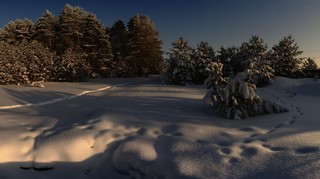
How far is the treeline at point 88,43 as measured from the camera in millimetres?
29547

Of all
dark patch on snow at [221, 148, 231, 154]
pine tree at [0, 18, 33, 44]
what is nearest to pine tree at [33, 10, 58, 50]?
pine tree at [0, 18, 33, 44]

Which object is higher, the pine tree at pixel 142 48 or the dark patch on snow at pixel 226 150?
the pine tree at pixel 142 48

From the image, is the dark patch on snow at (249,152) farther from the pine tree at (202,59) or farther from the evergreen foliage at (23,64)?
the evergreen foliage at (23,64)

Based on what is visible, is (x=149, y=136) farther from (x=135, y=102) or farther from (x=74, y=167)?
(x=135, y=102)

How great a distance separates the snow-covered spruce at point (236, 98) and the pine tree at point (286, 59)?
12.8m

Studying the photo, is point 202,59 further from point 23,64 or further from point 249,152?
point 249,152

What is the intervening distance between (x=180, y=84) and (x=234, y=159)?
51.4 ft

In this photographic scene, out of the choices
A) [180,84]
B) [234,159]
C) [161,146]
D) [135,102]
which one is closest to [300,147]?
[234,159]

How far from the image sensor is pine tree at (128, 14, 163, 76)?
42.1 meters

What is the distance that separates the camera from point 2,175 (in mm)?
5922

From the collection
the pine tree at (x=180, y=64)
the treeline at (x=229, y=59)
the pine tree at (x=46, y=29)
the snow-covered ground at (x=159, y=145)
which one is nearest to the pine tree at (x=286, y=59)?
the treeline at (x=229, y=59)

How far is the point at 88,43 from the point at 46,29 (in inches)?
195

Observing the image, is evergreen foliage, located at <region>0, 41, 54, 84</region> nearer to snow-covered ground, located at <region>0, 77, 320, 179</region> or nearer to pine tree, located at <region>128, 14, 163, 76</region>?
snow-covered ground, located at <region>0, 77, 320, 179</region>

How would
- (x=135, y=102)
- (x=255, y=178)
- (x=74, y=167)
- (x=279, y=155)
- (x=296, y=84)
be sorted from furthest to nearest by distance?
(x=296, y=84) → (x=135, y=102) → (x=74, y=167) → (x=279, y=155) → (x=255, y=178)
